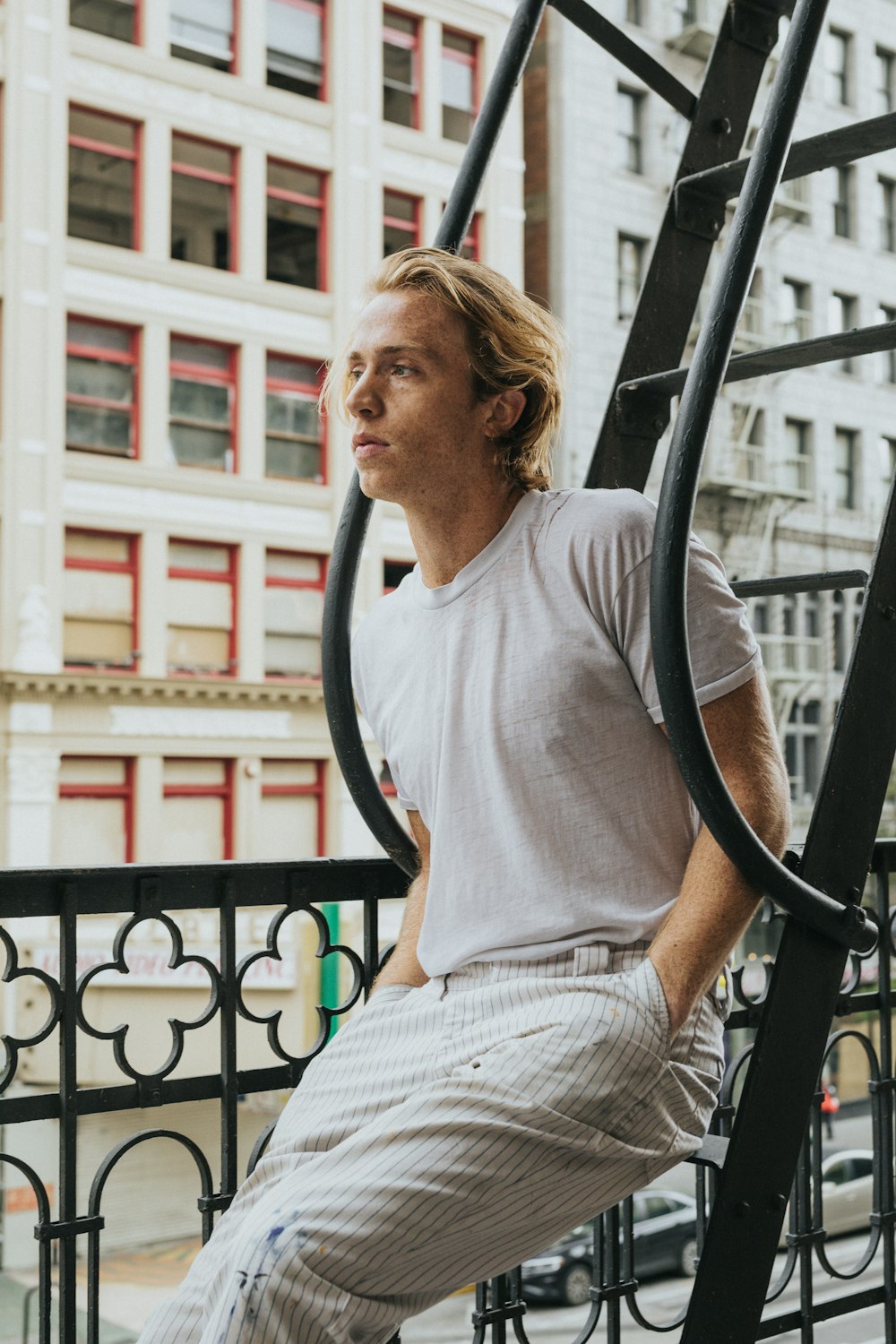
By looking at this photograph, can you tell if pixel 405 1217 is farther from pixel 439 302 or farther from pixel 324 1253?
pixel 439 302

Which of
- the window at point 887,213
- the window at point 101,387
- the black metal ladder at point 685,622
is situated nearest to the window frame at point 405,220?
the window at point 101,387

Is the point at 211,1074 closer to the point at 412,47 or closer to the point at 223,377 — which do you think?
the point at 223,377

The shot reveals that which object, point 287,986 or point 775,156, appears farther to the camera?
point 287,986

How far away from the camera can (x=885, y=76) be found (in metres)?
18.5

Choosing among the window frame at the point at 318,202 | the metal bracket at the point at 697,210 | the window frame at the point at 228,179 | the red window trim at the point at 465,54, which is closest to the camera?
the metal bracket at the point at 697,210

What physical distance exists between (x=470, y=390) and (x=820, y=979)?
58cm

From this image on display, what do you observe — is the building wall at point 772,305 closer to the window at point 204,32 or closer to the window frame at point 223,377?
the window frame at point 223,377

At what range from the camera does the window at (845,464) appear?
18.8 m

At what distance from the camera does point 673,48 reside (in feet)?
56.6

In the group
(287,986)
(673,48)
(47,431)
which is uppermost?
(673,48)

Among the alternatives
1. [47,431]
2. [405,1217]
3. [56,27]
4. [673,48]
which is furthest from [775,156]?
[673,48]

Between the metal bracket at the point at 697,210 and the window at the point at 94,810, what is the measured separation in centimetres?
1283

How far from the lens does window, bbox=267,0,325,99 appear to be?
1529cm

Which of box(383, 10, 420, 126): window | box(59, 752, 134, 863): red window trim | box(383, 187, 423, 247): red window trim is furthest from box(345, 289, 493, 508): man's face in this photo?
box(383, 10, 420, 126): window
